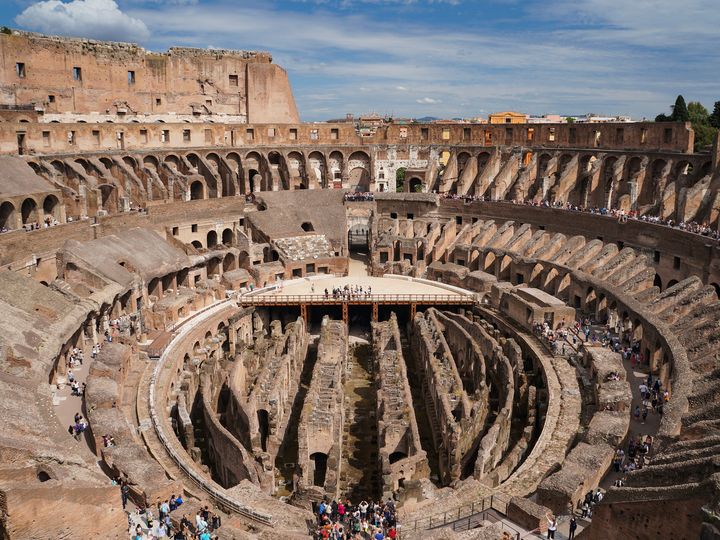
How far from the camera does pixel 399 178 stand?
5466 centimetres

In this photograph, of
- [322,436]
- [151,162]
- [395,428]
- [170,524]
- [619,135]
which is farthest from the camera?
[151,162]

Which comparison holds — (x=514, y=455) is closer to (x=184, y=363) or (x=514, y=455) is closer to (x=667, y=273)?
(x=184, y=363)

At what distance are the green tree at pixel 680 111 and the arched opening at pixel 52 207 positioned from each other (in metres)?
50.4

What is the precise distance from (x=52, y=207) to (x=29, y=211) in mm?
1590

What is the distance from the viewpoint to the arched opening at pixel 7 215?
3356cm

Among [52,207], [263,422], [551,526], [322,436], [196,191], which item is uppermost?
[196,191]

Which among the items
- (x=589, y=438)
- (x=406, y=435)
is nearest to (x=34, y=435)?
(x=406, y=435)

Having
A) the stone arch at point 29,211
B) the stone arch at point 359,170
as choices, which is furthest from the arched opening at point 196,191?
the stone arch at point 29,211

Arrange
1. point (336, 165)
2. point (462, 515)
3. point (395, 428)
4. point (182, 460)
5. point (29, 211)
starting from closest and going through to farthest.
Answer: point (462, 515) < point (182, 460) < point (395, 428) < point (29, 211) < point (336, 165)

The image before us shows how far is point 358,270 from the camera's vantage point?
43469 millimetres

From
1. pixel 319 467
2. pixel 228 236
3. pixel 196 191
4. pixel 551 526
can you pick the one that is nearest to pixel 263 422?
pixel 319 467

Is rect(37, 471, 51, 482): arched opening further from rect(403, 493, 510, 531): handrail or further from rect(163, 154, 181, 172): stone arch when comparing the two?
rect(163, 154, 181, 172): stone arch

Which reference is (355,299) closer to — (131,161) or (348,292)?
(348,292)

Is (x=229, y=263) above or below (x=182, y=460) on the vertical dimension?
above
